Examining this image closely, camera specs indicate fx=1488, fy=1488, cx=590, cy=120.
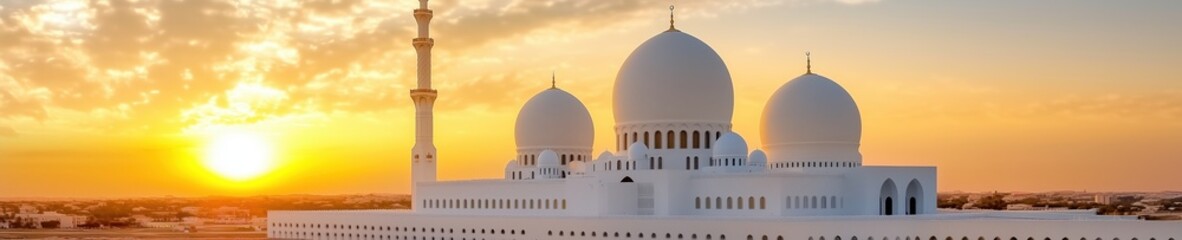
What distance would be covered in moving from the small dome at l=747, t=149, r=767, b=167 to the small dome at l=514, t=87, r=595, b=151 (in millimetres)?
12419

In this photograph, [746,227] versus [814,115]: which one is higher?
[814,115]

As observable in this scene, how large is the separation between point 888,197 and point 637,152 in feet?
34.1

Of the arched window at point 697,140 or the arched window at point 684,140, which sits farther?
the arched window at point 697,140

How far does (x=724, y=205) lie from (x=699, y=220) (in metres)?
3.17

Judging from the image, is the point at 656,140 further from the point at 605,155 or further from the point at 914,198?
the point at 914,198

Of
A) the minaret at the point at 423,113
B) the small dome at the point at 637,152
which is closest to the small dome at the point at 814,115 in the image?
the small dome at the point at 637,152

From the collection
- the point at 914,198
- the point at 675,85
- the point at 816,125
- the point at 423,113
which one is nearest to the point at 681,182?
the point at 675,85

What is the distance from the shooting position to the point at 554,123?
238 ft

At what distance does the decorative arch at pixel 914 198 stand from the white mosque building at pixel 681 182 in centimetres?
6

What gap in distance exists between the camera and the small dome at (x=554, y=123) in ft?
238

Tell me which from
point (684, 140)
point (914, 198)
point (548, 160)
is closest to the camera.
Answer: point (914, 198)

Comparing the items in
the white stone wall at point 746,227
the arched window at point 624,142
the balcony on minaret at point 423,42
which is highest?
the balcony on minaret at point 423,42

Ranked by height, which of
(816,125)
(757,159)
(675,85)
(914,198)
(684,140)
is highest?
(675,85)

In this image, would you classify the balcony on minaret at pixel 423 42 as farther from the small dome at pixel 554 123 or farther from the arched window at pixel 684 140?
the arched window at pixel 684 140
